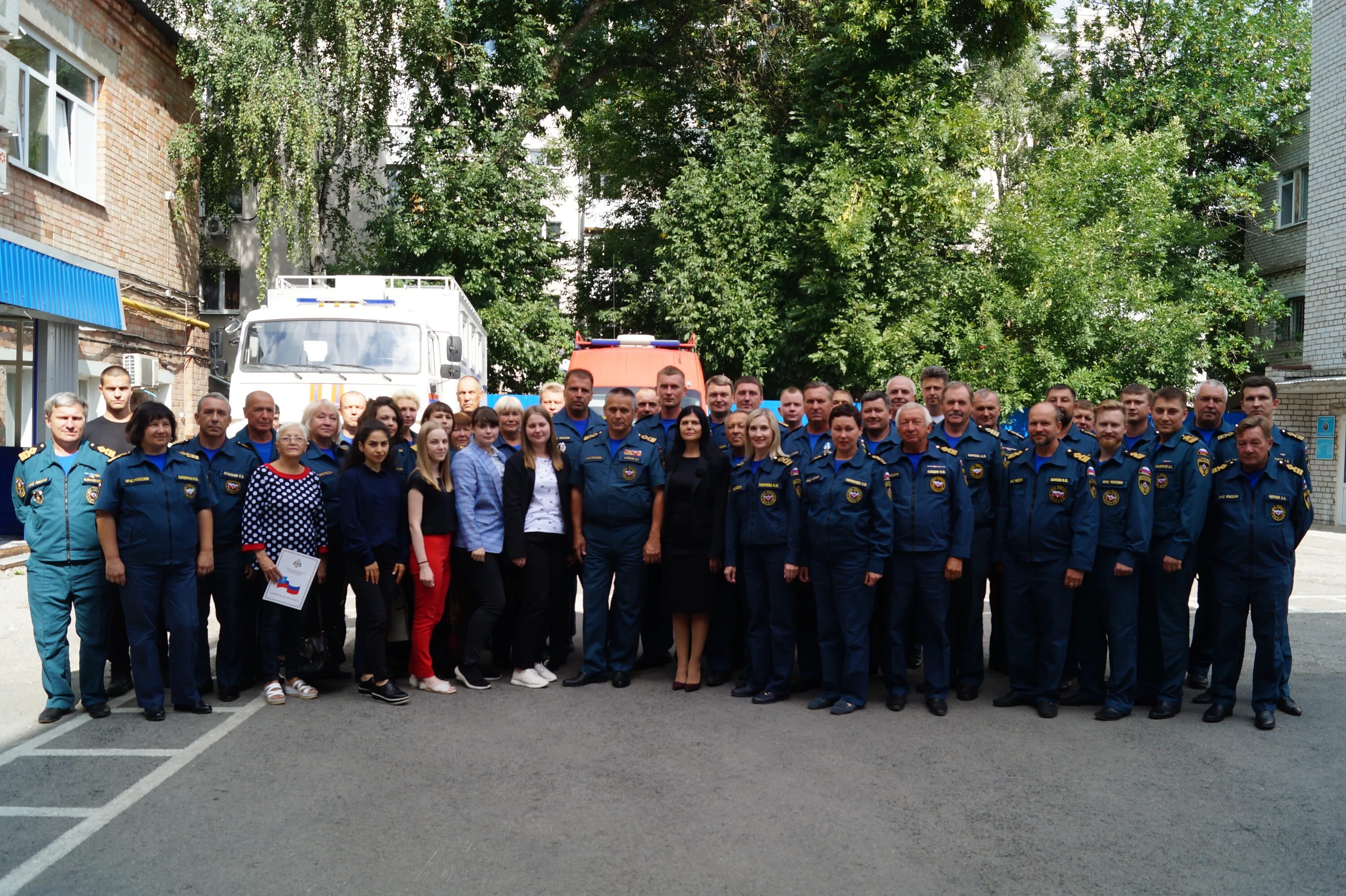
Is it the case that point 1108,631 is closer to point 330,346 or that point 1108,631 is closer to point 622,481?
point 622,481

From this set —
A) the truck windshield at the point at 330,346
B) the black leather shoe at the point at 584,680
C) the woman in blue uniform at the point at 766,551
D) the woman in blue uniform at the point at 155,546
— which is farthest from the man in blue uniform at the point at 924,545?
the truck windshield at the point at 330,346

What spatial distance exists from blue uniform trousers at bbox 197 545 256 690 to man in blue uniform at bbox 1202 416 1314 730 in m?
6.16

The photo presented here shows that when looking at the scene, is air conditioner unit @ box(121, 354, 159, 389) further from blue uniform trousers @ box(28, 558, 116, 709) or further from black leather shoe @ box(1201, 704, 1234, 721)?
black leather shoe @ box(1201, 704, 1234, 721)

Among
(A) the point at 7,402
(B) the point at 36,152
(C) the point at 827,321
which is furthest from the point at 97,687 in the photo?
(C) the point at 827,321

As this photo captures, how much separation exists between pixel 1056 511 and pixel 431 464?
13.3 ft

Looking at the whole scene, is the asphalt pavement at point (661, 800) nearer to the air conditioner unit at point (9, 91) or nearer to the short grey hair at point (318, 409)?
the short grey hair at point (318, 409)

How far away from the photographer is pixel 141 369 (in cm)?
1723

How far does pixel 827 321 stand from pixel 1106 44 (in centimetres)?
1421

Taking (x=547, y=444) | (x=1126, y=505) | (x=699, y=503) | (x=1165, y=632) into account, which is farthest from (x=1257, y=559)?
(x=547, y=444)

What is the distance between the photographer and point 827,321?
22906 millimetres

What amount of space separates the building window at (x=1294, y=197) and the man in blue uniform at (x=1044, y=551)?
2422cm

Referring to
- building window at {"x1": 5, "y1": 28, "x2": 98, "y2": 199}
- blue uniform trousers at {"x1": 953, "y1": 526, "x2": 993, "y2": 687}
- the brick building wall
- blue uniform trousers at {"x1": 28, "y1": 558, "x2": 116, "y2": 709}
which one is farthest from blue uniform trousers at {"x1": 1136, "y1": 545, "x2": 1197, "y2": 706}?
building window at {"x1": 5, "y1": 28, "x2": 98, "y2": 199}

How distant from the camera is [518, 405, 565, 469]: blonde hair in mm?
7449

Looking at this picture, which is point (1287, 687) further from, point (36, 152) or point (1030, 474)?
point (36, 152)
